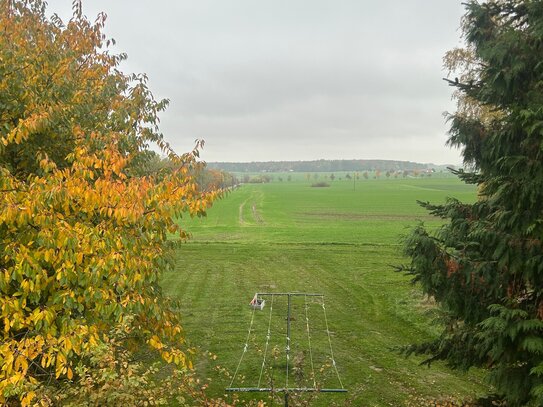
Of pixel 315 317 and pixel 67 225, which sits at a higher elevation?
pixel 67 225

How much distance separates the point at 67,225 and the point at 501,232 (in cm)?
597

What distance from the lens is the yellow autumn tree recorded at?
493cm

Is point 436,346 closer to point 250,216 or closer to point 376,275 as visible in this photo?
point 376,275

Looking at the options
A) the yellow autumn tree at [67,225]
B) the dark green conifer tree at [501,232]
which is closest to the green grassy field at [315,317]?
the dark green conifer tree at [501,232]

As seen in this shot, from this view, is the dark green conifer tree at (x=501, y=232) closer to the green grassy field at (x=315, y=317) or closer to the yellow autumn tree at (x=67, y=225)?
the green grassy field at (x=315, y=317)

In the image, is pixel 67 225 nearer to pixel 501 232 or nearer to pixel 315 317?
pixel 501 232

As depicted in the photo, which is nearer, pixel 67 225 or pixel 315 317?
pixel 67 225

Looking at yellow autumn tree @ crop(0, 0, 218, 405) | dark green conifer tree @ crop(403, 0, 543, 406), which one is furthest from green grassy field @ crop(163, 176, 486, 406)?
yellow autumn tree @ crop(0, 0, 218, 405)

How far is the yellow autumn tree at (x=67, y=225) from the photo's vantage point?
4.93 m

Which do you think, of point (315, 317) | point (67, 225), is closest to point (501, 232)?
point (67, 225)

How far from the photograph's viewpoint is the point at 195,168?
6.92 m

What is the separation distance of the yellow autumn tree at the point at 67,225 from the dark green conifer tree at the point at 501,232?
4065mm

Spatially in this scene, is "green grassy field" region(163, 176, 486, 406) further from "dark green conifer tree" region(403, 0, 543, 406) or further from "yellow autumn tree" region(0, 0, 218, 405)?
"yellow autumn tree" region(0, 0, 218, 405)

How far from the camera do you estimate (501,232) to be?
20.6 feet
